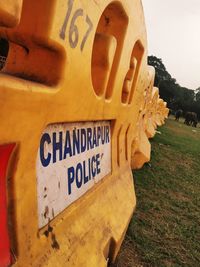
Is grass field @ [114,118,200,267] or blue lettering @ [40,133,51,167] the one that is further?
grass field @ [114,118,200,267]

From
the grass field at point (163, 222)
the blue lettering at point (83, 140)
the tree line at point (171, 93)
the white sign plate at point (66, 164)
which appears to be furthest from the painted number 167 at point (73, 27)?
the tree line at point (171, 93)

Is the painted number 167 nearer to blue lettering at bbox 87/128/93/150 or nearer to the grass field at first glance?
blue lettering at bbox 87/128/93/150

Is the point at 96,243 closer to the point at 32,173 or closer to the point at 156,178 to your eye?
the point at 32,173

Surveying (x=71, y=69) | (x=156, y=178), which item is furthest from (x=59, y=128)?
(x=156, y=178)

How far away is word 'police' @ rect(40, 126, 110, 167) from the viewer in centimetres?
133

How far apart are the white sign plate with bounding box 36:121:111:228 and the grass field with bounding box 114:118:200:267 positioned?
0.61 metres

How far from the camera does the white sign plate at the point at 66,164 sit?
51.7 inches

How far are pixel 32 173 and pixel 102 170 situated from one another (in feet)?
3.35

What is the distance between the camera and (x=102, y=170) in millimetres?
2170

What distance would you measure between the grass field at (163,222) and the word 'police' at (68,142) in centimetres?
77

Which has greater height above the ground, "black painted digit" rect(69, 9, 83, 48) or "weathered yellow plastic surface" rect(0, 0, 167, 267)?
"black painted digit" rect(69, 9, 83, 48)

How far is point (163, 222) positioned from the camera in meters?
2.82

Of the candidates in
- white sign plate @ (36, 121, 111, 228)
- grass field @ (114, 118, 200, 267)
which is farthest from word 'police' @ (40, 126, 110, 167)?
grass field @ (114, 118, 200, 267)

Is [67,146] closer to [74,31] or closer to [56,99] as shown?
[56,99]
